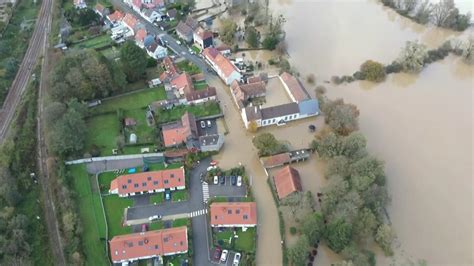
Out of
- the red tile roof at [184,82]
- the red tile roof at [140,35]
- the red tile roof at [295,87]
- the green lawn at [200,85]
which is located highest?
the red tile roof at [140,35]

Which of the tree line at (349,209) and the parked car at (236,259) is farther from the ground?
the tree line at (349,209)

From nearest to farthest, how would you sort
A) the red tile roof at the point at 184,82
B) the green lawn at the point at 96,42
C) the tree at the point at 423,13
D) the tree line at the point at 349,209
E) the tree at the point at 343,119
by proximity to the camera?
the tree line at the point at 349,209 → the tree at the point at 343,119 → the red tile roof at the point at 184,82 → the green lawn at the point at 96,42 → the tree at the point at 423,13

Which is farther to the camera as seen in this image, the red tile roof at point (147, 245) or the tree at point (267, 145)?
the tree at point (267, 145)

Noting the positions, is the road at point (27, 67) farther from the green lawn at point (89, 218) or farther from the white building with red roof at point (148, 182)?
the white building with red roof at point (148, 182)

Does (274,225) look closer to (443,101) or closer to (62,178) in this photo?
(62,178)

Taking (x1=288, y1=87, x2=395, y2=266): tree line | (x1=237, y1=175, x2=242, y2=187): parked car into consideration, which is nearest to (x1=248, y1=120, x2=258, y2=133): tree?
(x1=237, y1=175, x2=242, y2=187): parked car

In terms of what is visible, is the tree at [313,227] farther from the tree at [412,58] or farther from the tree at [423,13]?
the tree at [423,13]

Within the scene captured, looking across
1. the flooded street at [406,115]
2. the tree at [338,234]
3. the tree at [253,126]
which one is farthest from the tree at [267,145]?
the tree at [338,234]

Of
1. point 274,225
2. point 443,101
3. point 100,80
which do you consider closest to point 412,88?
point 443,101

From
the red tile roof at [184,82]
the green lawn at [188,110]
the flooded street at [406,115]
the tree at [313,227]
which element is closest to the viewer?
the tree at [313,227]
